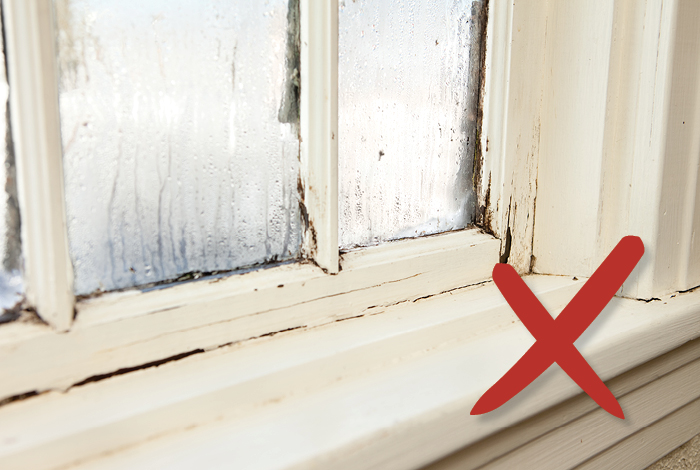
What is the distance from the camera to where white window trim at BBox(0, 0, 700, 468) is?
44 centimetres

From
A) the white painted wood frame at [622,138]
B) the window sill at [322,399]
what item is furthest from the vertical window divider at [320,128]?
the white painted wood frame at [622,138]

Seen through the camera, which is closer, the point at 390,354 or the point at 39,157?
the point at 39,157

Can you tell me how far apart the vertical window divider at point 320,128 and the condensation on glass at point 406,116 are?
0.06 meters

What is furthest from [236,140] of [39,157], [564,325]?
[564,325]

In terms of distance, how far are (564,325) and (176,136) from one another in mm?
509

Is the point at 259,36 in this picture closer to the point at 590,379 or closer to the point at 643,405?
the point at 590,379

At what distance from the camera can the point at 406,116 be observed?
70 cm

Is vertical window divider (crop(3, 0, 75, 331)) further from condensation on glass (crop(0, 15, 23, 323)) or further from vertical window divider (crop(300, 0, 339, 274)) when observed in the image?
vertical window divider (crop(300, 0, 339, 274))

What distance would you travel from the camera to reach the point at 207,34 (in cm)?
53

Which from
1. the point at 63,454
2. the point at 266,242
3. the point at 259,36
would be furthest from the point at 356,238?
the point at 63,454

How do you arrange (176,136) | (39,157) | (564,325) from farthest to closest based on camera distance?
(564,325) → (176,136) → (39,157)

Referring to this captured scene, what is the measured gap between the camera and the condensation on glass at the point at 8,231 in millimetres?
434

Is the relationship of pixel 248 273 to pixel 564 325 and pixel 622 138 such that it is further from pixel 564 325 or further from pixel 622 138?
pixel 622 138

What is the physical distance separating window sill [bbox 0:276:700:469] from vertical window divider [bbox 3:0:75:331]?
93 millimetres
